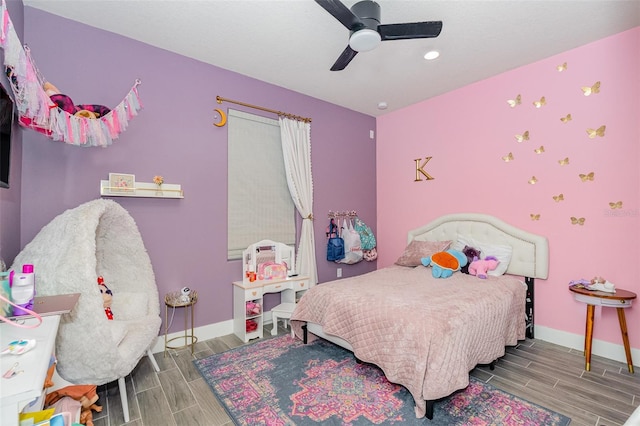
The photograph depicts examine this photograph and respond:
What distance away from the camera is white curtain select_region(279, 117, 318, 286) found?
3.75m

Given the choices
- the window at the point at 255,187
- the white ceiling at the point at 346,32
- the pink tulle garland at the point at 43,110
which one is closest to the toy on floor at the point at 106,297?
the pink tulle garland at the point at 43,110

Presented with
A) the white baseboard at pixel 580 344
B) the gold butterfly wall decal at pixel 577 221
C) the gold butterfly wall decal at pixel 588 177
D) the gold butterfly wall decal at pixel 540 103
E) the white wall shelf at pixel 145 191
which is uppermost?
the gold butterfly wall decal at pixel 540 103

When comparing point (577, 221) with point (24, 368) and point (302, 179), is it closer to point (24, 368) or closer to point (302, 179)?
point (302, 179)

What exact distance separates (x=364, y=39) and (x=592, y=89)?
7.81 ft

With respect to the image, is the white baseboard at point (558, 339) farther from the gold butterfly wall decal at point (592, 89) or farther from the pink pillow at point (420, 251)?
the gold butterfly wall decal at point (592, 89)

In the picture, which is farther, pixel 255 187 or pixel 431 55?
pixel 255 187

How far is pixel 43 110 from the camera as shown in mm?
1929

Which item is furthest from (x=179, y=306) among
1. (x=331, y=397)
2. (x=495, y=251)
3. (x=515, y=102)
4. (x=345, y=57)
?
(x=515, y=102)

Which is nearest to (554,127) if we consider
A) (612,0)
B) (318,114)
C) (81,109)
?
(612,0)

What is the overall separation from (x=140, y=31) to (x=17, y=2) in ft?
2.54

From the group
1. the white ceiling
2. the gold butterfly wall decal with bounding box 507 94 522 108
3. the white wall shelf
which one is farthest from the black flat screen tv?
the gold butterfly wall decal with bounding box 507 94 522 108

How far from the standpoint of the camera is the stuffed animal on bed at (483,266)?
3154 millimetres

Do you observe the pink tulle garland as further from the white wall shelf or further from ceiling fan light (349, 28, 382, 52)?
ceiling fan light (349, 28, 382, 52)

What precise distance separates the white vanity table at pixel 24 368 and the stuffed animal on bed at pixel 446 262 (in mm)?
3008
